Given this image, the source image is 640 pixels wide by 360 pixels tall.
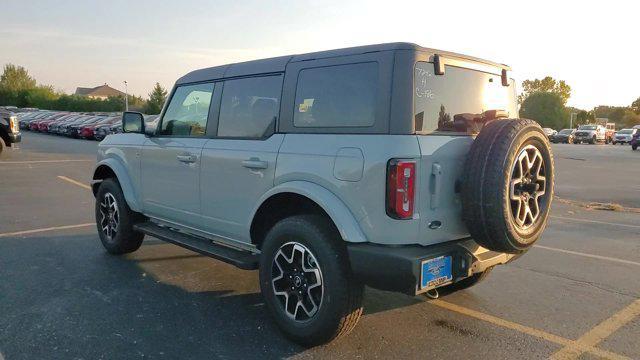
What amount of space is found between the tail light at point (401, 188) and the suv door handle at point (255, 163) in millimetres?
1085

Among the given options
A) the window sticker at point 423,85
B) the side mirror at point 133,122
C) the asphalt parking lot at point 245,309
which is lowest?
the asphalt parking lot at point 245,309

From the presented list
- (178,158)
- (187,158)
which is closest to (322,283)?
(187,158)

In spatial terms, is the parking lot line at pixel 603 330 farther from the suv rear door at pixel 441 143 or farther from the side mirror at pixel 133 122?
the side mirror at pixel 133 122

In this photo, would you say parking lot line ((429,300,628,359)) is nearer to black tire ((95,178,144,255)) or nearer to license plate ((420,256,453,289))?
license plate ((420,256,453,289))

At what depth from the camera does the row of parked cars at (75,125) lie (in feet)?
94.0

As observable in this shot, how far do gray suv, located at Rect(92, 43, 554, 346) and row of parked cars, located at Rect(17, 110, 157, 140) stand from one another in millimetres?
23906

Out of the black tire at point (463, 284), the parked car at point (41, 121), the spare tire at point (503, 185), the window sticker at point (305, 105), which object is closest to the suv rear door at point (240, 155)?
the window sticker at point (305, 105)

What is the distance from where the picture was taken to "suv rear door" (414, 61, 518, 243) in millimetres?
3111

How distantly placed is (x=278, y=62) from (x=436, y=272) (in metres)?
2.04

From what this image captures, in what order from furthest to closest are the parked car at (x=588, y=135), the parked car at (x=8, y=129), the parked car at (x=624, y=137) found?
the parked car at (x=588, y=135) < the parked car at (x=624, y=137) < the parked car at (x=8, y=129)

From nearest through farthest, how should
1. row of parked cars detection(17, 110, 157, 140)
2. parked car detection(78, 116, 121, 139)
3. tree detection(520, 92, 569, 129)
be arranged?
row of parked cars detection(17, 110, 157, 140), parked car detection(78, 116, 121, 139), tree detection(520, 92, 569, 129)

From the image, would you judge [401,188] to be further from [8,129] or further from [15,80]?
[15,80]

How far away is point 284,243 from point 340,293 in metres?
0.58

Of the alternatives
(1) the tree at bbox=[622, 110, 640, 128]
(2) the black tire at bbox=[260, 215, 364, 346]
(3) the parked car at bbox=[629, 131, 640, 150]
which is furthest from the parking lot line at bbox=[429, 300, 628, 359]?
(1) the tree at bbox=[622, 110, 640, 128]
